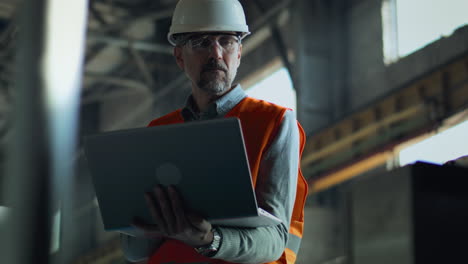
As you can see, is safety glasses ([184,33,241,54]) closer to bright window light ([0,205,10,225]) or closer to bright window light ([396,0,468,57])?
bright window light ([0,205,10,225])

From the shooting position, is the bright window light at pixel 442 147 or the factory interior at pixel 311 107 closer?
the factory interior at pixel 311 107

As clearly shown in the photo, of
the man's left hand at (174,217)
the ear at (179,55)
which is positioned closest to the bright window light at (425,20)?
the ear at (179,55)

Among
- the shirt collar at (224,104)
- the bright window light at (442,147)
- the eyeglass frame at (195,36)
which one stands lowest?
the shirt collar at (224,104)

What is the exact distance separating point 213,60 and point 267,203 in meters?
0.74

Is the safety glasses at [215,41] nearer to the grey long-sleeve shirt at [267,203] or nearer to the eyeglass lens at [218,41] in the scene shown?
the eyeglass lens at [218,41]

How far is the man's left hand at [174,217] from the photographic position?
2.38 m

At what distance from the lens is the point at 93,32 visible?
19.1m

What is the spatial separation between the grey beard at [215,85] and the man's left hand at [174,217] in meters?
0.83

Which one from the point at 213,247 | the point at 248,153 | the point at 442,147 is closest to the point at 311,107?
the point at 442,147

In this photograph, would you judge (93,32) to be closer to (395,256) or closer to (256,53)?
Answer: (256,53)

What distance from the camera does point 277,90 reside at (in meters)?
17.4

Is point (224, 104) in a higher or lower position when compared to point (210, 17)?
lower

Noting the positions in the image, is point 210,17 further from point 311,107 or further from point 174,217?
point 311,107

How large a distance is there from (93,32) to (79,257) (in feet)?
31.4
